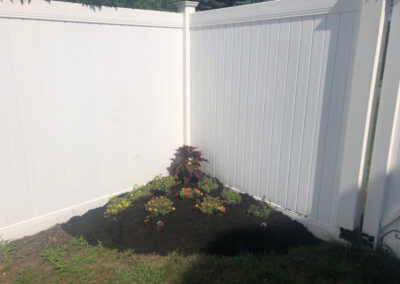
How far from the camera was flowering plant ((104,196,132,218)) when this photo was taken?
15.0 feet

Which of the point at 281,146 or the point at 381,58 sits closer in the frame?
the point at 381,58

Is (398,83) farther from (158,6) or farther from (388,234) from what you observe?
(158,6)

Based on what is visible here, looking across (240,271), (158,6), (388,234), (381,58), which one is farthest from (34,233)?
(381,58)

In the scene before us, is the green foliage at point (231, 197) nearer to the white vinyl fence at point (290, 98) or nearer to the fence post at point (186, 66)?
the white vinyl fence at point (290, 98)

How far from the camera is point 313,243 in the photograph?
12.9 feet

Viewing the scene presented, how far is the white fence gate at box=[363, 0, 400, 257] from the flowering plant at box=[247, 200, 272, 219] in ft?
3.83

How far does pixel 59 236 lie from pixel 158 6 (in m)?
3.59

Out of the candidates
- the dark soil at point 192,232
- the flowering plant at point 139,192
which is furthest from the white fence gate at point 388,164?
the flowering plant at point 139,192

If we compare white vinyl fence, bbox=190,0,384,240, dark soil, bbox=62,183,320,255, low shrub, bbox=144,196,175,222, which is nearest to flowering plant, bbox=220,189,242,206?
dark soil, bbox=62,183,320,255

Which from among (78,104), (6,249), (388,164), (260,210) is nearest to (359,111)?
(388,164)

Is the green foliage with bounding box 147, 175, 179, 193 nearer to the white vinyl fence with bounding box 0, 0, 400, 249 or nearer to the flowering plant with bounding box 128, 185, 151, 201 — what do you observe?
the flowering plant with bounding box 128, 185, 151, 201

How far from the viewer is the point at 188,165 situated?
17.1ft

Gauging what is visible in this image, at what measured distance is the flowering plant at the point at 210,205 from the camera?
4.44 metres

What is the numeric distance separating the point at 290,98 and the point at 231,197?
5.29 feet
